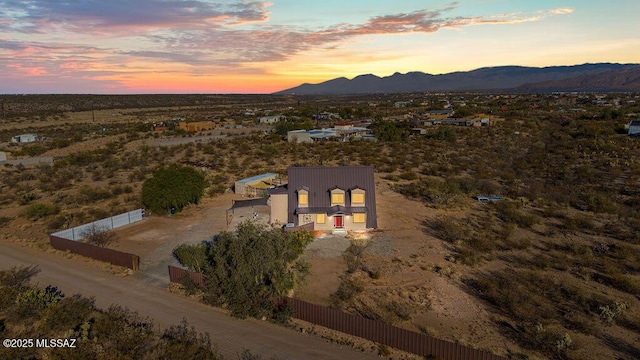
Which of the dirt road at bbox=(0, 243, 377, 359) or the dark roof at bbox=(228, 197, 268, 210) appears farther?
the dark roof at bbox=(228, 197, 268, 210)

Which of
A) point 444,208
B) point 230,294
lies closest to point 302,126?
point 444,208

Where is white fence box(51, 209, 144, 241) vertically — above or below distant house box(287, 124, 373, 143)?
below

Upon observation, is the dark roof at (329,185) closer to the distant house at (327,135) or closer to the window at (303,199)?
the window at (303,199)

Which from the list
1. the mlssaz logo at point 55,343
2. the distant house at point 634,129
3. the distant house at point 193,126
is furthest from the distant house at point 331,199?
the distant house at point 193,126

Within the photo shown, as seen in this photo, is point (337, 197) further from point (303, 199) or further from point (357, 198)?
point (303, 199)

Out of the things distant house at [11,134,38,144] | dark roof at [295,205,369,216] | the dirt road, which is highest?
distant house at [11,134,38,144]

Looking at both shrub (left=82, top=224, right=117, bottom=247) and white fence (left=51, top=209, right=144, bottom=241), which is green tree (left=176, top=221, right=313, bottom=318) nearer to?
shrub (left=82, top=224, right=117, bottom=247)

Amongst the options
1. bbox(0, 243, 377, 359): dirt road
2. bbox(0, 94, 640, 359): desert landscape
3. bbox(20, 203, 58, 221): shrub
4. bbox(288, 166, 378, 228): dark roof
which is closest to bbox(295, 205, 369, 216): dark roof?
bbox(288, 166, 378, 228): dark roof

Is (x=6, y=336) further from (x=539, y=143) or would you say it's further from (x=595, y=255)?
(x=539, y=143)
